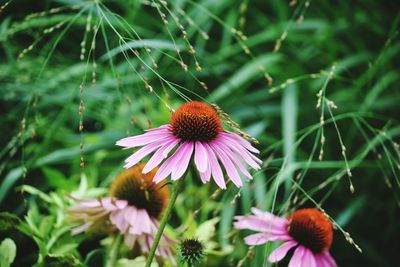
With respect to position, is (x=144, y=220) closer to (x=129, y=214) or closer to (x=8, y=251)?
(x=129, y=214)

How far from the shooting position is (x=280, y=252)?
2.14 ft

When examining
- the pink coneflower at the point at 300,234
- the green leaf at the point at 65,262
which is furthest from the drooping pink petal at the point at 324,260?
the green leaf at the point at 65,262

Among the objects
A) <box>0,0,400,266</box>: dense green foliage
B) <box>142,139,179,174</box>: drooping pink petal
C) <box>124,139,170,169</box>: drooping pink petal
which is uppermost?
<box>124,139,170,169</box>: drooping pink petal

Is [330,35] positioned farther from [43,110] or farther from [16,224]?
[16,224]

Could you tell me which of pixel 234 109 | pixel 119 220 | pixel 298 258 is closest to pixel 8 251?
pixel 119 220

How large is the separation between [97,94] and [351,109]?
0.76 m

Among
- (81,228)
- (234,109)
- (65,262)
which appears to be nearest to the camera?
(65,262)

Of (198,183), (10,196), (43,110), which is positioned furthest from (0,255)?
(43,110)

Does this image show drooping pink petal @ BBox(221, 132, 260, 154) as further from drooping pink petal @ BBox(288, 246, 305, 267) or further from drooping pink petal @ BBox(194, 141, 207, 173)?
drooping pink petal @ BBox(288, 246, 305, 267)

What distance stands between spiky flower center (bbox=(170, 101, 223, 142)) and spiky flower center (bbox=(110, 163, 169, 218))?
6.3 inches

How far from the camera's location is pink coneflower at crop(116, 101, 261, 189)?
558 millimetres

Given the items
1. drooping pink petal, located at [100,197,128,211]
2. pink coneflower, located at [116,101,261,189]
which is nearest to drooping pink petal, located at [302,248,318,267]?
pink coneflower, located at [116,101,261,189]

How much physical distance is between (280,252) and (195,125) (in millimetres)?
203

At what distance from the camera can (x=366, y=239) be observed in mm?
1451
